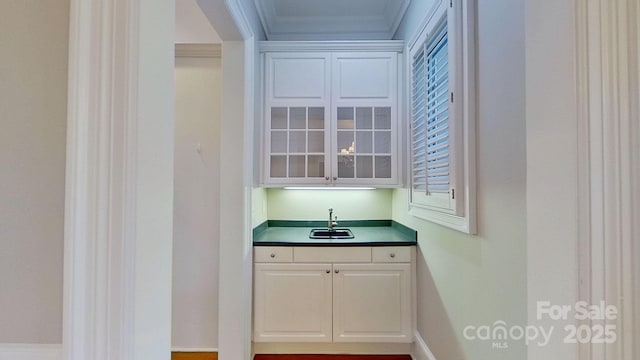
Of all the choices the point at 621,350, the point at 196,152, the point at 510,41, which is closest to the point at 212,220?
the point at 196,152

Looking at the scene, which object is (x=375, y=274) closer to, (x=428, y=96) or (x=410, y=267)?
(x=410, y=267)

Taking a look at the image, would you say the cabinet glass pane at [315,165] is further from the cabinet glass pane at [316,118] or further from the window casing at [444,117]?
the window casing at [444,117]

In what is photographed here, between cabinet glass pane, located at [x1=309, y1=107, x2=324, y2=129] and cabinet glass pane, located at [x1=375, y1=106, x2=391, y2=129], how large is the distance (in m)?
0.46

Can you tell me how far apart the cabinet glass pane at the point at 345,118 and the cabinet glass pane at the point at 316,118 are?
0.49 feet

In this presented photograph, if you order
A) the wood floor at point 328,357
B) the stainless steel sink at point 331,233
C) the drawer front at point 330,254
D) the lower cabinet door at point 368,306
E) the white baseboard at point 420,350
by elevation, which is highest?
the stainless steel sink at point 331,233

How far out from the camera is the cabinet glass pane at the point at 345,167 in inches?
102

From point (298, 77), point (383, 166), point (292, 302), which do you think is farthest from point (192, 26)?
point (292, 302)

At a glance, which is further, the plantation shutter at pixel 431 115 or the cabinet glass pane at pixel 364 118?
the cabinet glass pane at pixel 364 118

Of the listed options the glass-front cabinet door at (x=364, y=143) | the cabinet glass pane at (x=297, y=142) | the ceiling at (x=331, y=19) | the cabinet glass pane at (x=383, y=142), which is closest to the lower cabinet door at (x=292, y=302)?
the glass-front cabinet door at (x=364, y=143)

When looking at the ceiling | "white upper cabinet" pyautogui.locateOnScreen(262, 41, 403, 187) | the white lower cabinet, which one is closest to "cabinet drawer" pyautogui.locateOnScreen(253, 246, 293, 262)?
the white lower cabinet

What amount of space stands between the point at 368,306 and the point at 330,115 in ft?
4.94

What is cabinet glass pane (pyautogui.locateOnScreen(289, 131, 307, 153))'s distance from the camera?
2.58m

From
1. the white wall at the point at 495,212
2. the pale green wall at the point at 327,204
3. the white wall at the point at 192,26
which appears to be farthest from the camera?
the pale green wall at the point at 327,204

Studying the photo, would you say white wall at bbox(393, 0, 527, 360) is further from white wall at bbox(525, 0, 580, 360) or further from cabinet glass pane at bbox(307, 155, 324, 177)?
cabinet glass pane at bbox(307, 155, 324, 177)
